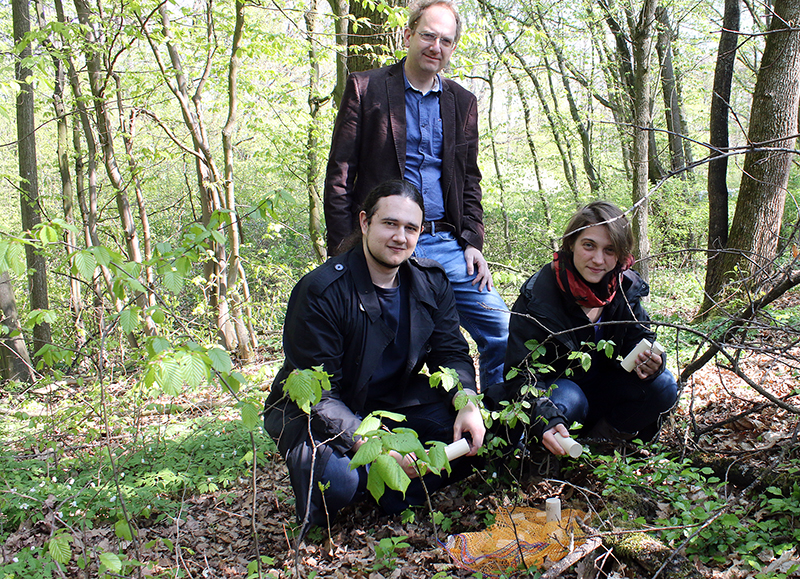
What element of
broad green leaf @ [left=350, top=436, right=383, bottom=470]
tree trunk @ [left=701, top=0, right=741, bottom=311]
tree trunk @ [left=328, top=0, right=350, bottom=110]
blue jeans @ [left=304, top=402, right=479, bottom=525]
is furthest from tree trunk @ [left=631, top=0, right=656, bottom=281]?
broad green leaf @ [left=350, top=436, right=383, bottom=470]

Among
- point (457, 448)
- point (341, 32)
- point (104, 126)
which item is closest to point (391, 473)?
point (457, 448)

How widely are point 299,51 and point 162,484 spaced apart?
5.49 m

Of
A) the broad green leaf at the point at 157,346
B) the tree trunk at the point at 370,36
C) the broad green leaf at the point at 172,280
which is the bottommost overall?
the broad green leaf at the point at 157,346

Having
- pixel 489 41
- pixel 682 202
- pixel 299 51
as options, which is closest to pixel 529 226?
pixel 682 202

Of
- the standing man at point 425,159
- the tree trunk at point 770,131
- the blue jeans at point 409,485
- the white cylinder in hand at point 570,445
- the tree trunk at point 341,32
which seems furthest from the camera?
the tree trunk at point 770,131

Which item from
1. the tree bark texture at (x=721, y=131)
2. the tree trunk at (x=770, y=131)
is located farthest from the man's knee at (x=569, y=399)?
the tree bark texture at (x=721, y=131)

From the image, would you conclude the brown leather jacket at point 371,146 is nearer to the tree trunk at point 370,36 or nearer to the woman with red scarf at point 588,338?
the woman with red scarf at point 588,338

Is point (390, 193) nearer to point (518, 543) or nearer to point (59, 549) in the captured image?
point (518, 543)

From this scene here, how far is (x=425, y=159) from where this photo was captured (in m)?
3.24

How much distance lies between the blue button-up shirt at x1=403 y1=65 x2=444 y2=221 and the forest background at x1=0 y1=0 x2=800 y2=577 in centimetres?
81

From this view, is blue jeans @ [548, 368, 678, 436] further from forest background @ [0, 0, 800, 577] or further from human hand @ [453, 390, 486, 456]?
human hand @ [453, 390, 486, 456]

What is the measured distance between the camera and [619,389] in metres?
3.04

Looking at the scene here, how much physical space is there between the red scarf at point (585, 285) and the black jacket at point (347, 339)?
62 cm

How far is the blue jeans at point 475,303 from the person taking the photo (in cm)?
328
